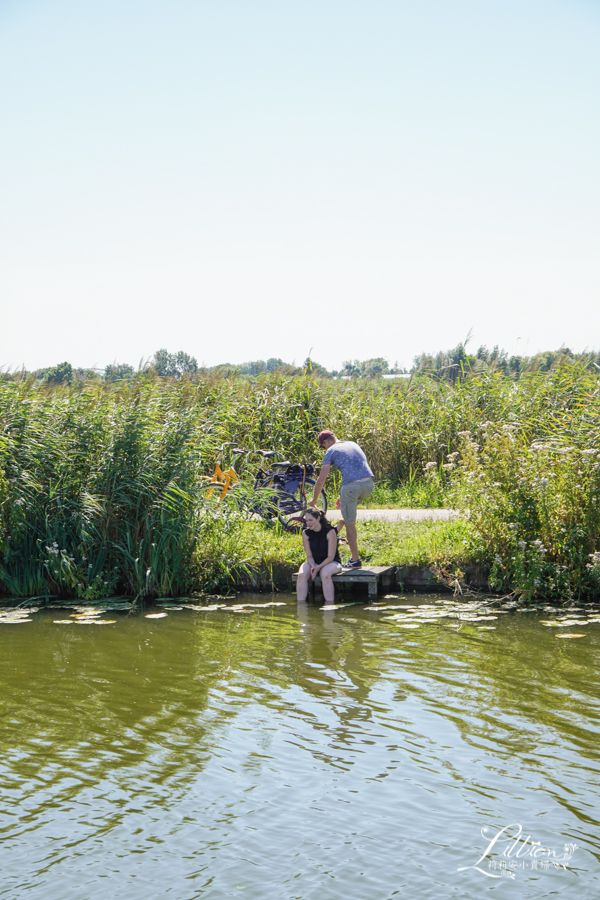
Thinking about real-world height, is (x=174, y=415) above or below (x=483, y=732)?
above

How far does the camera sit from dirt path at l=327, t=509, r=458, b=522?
39.6ft

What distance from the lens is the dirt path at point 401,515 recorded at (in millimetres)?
12070

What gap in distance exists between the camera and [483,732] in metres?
5.64

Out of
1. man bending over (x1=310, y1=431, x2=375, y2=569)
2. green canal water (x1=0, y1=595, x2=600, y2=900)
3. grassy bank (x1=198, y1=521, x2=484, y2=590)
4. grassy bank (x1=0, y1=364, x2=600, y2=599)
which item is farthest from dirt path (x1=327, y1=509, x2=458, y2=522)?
green canal water (x1=0, y1=595, x2=600, y2=900)

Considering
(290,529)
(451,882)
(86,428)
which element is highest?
(86,428)

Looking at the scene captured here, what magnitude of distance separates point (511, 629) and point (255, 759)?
13.0 feet

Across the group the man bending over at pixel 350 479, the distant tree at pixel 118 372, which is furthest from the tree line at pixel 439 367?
the man bending over at pixel 350 479

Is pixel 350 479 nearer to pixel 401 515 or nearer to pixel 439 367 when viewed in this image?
pixel 401 515

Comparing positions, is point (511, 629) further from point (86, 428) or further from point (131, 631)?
point (86, 428)

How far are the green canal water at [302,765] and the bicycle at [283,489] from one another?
10.0 ft

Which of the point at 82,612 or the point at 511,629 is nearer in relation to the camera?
the point at 511,629

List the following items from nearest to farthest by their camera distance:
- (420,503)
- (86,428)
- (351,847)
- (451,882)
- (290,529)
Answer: (451,882)
(351,847)
(86,428)
(290,529)
(420,503)

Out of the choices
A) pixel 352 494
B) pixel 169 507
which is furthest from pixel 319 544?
pixel 169 507

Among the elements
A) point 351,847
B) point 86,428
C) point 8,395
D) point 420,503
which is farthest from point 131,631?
point 420,503
